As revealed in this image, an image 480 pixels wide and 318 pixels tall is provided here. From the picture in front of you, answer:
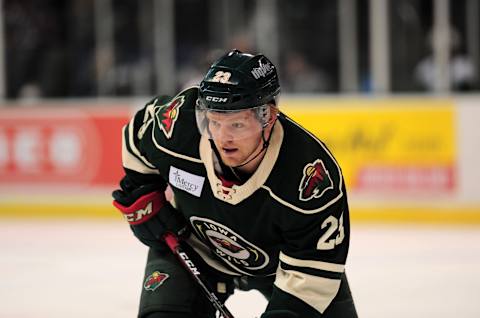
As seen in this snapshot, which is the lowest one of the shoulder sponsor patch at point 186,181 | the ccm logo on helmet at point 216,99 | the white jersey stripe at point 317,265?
the white jersey stripe at point 317,265

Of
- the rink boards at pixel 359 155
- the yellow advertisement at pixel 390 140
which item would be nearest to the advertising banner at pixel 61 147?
the rink boards at pixel 359 155

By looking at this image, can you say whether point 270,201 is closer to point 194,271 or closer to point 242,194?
point 242,194

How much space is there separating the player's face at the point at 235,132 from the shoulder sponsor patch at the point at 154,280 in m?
0.53

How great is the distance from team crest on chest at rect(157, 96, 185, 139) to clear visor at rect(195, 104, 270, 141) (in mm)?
264

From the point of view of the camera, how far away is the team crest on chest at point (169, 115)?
104 inches

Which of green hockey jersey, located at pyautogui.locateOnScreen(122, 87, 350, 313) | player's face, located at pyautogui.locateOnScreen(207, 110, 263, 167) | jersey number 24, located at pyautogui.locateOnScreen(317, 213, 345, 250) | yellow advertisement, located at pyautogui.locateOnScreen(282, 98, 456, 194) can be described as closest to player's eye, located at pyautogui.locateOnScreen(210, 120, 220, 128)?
player's face, located at pyautogui.locateOnScreen(207, 110, 263, 167)

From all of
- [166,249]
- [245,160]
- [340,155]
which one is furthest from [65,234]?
[245,160]

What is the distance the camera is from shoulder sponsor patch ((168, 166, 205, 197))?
2.59 meters

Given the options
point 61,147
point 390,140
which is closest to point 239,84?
point 390,140

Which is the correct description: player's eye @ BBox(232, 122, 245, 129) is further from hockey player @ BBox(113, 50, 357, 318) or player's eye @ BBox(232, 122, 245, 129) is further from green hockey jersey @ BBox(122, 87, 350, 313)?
green hockey jersey @ BBox(122, 87, 350, 313)

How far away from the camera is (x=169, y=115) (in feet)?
8.81

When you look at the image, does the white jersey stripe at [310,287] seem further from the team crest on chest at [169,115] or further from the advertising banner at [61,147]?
the advertising banner at [61,147]

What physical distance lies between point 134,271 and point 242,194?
2387mm

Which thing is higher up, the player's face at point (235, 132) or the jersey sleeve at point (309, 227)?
the player's face at point (235, 132)
